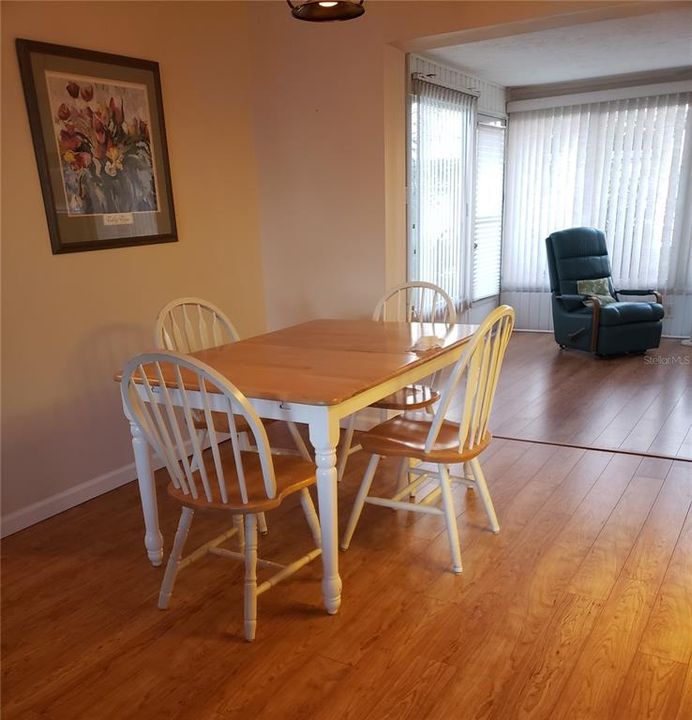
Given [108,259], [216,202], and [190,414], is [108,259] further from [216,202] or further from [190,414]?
[190,414]

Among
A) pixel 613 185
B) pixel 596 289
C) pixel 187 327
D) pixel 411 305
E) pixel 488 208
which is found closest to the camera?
pixel 187 327

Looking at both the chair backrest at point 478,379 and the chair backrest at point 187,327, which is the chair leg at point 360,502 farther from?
the chair backrest at point 187,327

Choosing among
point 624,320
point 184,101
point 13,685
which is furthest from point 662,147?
point 13,685

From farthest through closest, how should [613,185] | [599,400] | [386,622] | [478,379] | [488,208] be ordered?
[488,208], [613,185], [599,400], [478,379], [386,622]

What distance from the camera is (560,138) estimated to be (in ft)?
19.5

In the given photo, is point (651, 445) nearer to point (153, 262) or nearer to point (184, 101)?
A: point (153, 262)

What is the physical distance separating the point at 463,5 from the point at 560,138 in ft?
11.1

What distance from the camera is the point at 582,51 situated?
4.56m

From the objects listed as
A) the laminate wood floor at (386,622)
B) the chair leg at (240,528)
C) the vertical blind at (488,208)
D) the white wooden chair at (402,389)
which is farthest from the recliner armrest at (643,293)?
the chair leg at (240,528)

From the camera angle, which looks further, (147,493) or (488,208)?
(488,208)

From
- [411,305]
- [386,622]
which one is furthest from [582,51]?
[386,622]

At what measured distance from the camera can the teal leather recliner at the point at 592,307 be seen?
5.09m

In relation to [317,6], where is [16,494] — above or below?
below

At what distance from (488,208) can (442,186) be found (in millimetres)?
1233
